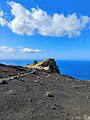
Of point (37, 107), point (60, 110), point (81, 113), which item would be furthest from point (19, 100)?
point (81, 113)

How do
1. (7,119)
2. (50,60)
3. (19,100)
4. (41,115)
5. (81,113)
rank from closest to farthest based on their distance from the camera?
(7,119), (41,115), (81,113), (19,100), (50,60)

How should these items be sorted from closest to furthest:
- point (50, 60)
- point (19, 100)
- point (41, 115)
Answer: point (41, 115), point (19, 100), point (50, 60)

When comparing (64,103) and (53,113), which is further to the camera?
(64,103)

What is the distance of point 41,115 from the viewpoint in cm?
1678

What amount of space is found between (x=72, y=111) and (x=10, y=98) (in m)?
6.30

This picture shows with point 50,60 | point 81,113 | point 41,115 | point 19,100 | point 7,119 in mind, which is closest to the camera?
point 7,119

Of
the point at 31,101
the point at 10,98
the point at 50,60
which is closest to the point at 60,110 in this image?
the point at 31,101

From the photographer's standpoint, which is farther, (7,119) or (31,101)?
(31,101)

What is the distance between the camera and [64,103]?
21.5 m

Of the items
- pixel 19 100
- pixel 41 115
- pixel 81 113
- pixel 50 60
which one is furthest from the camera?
pixel 50 60

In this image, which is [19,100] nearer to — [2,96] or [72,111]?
[2,96]

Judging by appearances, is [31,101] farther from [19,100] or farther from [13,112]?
[13,112]

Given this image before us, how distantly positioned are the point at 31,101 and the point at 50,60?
75217 millimetres

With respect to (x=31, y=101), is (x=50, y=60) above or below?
above
